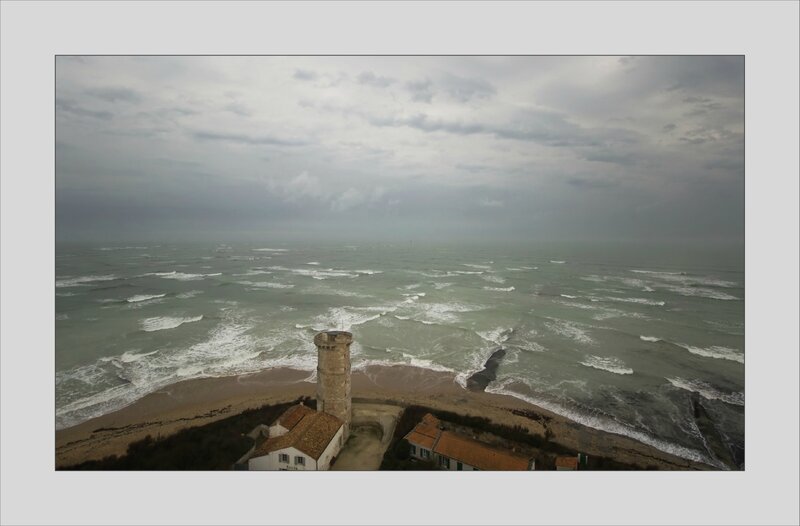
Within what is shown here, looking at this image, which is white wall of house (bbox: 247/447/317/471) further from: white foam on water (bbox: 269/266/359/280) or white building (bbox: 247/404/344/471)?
white foam on water (bbox: 269/266/359/280)

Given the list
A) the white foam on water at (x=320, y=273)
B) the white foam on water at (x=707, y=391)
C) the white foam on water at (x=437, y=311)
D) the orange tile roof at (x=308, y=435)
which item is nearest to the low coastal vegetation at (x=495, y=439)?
the orange tile roof at (x=308, y=435)

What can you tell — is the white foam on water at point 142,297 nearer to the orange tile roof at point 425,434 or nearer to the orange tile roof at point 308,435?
the orange tile roof at point 308,435

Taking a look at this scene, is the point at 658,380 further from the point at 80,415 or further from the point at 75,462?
the point at 80,415

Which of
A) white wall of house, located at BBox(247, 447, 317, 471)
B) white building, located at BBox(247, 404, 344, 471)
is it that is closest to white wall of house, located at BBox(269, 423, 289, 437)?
white building, located at BBox(247, 404, 344, 471)

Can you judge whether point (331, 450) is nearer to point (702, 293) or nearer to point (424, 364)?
point (424, 364)

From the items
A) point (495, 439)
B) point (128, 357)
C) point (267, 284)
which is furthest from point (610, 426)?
point (267, 284)

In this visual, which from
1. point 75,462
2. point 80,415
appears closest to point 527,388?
point 75,462
